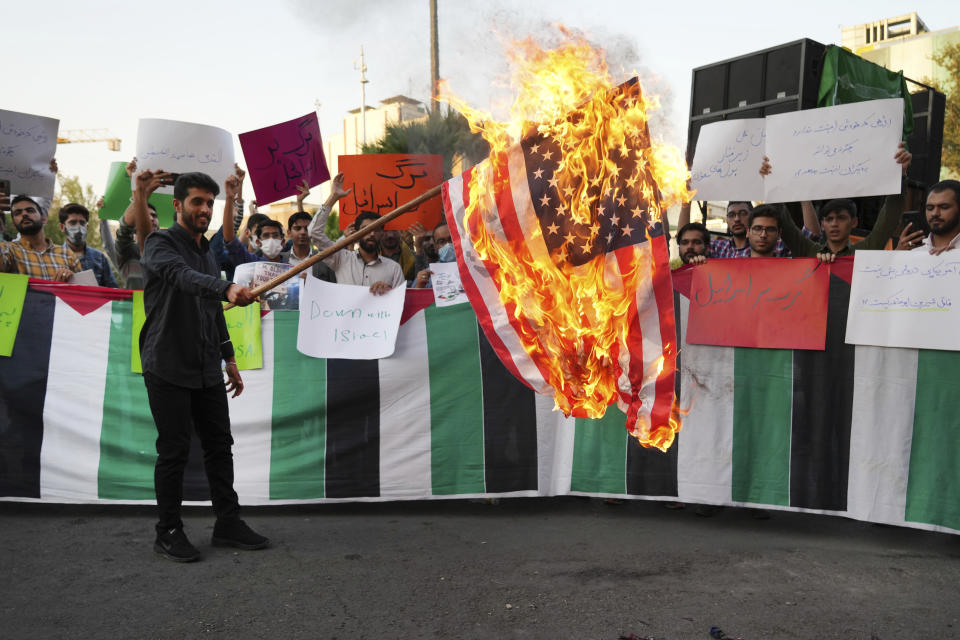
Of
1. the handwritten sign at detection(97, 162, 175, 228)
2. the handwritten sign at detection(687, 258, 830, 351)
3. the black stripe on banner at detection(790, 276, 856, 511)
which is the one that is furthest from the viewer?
the handwritten sign at detection(97, 162, 175, 228)

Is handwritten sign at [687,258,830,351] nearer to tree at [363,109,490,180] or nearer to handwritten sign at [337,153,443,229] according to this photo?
handwritten sign at [337,153,443,229]

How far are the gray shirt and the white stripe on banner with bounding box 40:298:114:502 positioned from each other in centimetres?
156

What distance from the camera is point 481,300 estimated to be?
4.03 metres

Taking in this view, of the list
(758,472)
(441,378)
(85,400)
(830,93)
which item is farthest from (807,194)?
(85,400)

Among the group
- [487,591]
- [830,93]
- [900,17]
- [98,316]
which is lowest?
Result: [487,591]

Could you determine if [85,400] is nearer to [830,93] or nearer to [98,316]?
[98,316]

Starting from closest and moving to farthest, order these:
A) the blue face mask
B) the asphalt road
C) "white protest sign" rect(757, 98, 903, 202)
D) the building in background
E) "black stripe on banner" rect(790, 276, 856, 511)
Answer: the asphalt road
"black stripe on banner" rect(790, 276, 856, 511)
"white protest sign" rect(757, 98, 903, 202)
the blue face mask
the building in background

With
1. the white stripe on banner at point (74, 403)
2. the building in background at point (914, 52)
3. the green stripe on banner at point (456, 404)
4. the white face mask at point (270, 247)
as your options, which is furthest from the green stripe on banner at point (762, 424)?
the building in background at point (914, 52)

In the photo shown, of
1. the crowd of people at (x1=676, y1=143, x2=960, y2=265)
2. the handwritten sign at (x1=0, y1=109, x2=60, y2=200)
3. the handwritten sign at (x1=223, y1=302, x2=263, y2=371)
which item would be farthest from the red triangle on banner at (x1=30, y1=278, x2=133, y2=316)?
the crowd of people at (x1=676, y1=143, x2=960, y2=265)

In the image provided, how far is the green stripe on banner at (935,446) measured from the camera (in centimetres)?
414

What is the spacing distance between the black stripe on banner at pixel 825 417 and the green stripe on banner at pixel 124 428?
3.96 meters

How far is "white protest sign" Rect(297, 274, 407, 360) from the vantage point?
5.01 meters

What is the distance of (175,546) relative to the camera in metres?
4.04

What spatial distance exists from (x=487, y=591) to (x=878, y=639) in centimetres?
160
